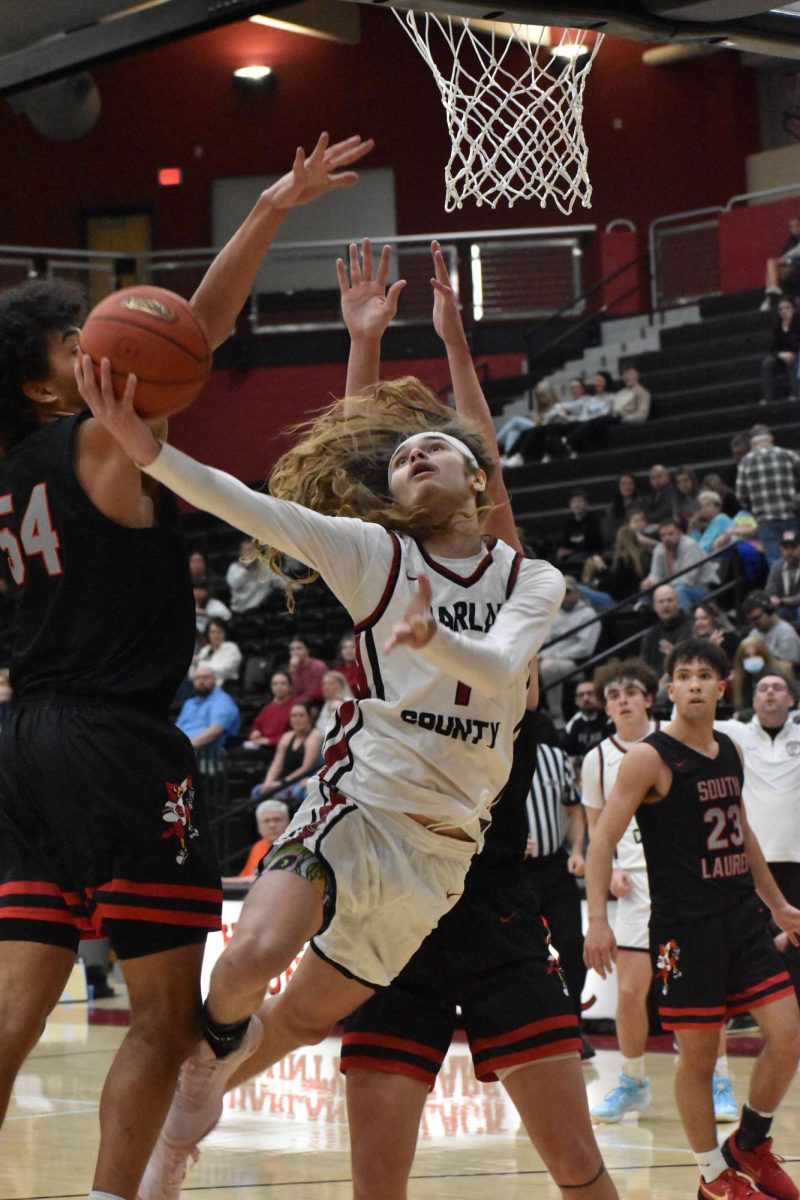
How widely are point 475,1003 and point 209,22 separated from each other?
3892mm

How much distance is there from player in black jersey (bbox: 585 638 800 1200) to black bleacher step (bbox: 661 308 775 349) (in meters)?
12.9

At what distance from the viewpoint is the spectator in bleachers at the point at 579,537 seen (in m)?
15.9

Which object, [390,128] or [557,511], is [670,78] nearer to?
[390,128]

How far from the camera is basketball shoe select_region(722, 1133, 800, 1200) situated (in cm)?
529

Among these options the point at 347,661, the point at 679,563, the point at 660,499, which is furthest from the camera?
the point at 660,499

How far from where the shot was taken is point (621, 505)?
1628 centimetres

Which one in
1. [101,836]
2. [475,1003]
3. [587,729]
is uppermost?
[101,836]

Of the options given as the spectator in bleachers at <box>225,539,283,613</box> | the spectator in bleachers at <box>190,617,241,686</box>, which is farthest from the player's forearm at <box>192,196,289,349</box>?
the spectator in bleachers at <box>225,539,283,613</box>

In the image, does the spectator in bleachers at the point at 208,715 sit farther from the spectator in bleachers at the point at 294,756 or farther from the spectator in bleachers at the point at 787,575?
the spectator in bleachers at the point at 787,575

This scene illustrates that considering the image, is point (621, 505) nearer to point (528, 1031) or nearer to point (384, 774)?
point (528, 1031)

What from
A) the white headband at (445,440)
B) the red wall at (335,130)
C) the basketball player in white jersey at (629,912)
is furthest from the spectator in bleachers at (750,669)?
the red wall at (335,130)

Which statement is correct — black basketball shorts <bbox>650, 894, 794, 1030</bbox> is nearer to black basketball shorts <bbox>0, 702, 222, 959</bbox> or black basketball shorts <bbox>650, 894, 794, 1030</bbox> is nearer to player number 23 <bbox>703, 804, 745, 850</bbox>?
player number 23 <bbox>703, 804, 745, 850</bbox>

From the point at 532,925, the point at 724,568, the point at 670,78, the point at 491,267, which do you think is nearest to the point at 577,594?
the point at 724,568

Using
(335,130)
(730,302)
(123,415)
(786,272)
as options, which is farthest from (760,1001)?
(335,130)
